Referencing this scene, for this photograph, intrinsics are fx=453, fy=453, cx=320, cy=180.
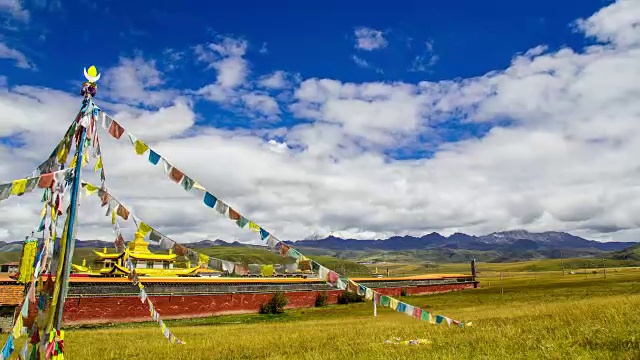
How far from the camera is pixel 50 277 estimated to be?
26.3ft

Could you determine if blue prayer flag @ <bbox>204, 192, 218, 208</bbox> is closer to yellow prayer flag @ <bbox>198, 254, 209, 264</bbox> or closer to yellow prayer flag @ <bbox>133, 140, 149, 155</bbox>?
yellow prayer flag @ <bbox>198, 254, 209, 264</bbox>

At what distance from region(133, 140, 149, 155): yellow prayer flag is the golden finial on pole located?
126 cm

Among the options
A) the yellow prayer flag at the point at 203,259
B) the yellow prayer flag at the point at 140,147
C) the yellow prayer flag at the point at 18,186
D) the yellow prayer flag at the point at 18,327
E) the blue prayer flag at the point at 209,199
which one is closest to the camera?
the yellow prayer flag at the point at 18,186

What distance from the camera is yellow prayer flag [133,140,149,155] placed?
28.9ft

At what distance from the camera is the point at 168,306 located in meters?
41.9

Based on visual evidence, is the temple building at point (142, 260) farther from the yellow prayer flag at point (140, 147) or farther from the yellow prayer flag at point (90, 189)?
the yellow prayer flag at point (140, 147)

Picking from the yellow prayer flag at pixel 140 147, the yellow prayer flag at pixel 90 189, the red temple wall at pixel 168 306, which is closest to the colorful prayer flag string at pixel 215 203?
the yellow prayer flag at pixel 140 147

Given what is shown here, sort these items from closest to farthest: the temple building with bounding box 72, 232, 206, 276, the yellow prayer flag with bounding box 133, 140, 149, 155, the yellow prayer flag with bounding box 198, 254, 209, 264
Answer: the yellow prayer flag with bounding box 198, 254, 209, 264
the yellow prayer flag with bounding box 133, 140, 149, 155
the temple building with bounding box 72, 232, 206, 276

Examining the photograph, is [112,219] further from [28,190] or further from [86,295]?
[86,295]

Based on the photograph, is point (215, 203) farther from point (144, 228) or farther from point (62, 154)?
point (62, 154)

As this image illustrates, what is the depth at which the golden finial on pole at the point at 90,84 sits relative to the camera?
28.7 ft

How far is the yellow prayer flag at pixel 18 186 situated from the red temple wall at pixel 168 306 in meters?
33.3

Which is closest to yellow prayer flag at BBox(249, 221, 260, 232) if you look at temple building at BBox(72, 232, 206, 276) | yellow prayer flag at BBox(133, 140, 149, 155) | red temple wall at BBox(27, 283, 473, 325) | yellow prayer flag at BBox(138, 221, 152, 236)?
yellow prayer flag at BBox(138, 221, 152, 236)

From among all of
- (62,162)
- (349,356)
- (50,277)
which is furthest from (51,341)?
(349,356)
